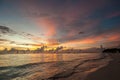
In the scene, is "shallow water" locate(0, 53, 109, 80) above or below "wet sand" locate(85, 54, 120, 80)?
below

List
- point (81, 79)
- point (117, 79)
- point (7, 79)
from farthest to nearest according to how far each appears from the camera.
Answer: point (7, 79) → point (81, 79) → point (117, 79)

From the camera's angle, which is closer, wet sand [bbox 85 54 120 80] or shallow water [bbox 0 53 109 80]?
wet sand [bbox 85 54 120 80]

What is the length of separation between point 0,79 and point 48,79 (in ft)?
22.9

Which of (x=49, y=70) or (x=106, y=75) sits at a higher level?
(x=106, y=75)

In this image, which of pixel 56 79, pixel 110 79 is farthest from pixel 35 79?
pixel 110 79

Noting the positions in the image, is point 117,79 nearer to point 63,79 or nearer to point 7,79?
point 63,79

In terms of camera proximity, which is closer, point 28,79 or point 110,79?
point 110,79

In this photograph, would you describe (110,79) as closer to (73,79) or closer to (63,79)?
(73,79)

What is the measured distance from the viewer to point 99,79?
1276 centimetres

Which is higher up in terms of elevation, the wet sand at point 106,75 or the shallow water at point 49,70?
the wet sand at point 106,75

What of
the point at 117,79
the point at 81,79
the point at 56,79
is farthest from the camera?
the point at 56,79

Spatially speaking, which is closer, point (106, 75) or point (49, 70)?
point (106, 75)

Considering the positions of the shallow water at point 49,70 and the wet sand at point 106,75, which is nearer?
the wet sand at point 106,75

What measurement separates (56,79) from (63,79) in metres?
0.85
